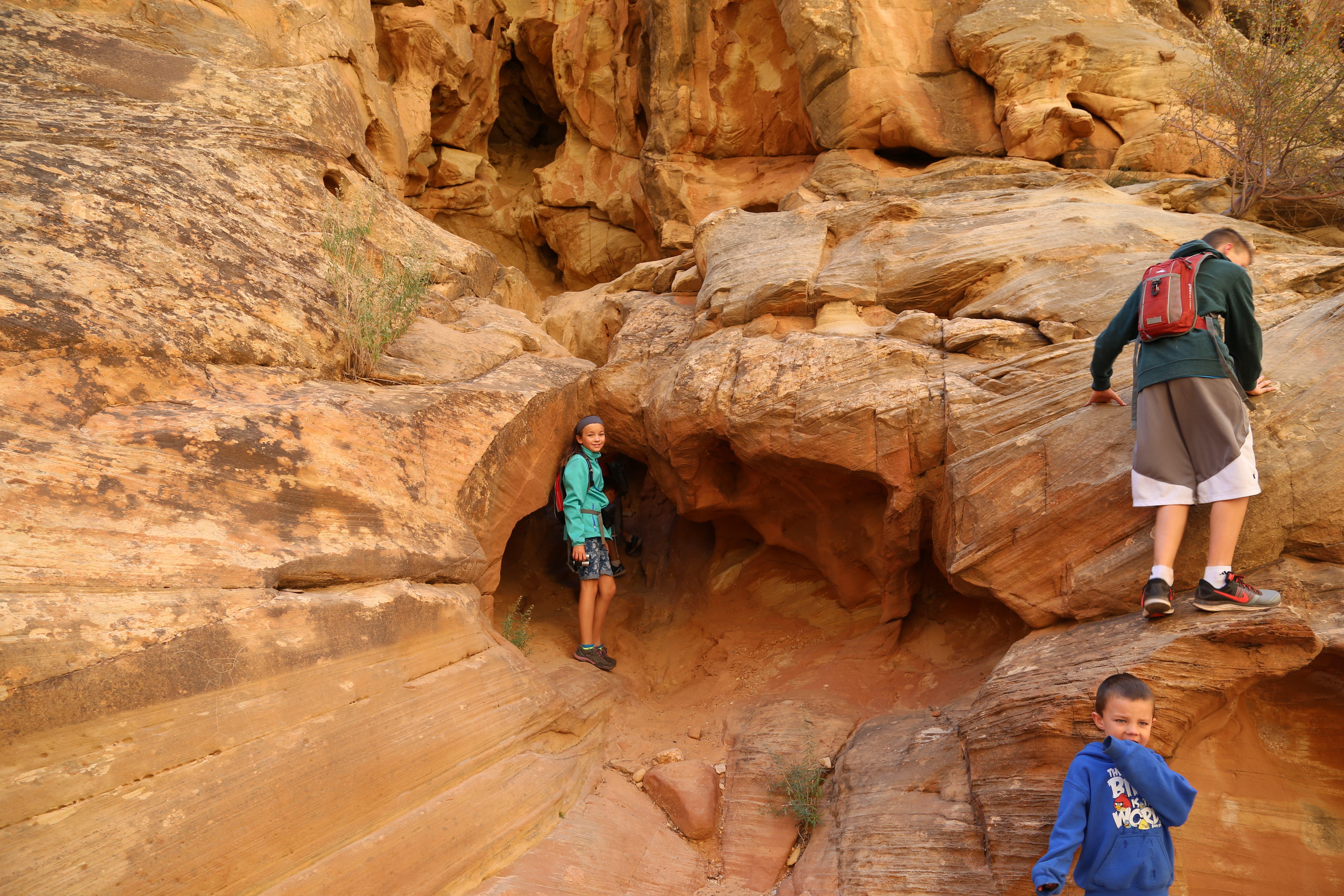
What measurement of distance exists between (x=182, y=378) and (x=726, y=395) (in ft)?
12.0

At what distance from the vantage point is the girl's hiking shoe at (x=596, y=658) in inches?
243

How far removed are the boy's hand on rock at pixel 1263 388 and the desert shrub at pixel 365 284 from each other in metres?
5.27

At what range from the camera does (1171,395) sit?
12.1 feet

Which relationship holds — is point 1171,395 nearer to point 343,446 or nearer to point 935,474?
point 935,474

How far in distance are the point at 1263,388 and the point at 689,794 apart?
3.86 metres

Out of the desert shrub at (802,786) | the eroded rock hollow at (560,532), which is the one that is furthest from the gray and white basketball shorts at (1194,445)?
the desert shrub at (802,786)

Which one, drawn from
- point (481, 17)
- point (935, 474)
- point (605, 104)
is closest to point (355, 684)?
point (935, 474)

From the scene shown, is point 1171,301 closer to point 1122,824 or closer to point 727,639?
point 1122,824

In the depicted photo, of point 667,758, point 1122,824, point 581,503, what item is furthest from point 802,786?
point 581,503

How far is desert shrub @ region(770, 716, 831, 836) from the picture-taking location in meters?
4.50

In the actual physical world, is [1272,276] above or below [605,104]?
below

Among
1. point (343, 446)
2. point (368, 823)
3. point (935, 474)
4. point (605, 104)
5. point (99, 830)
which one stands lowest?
point (368, 823)

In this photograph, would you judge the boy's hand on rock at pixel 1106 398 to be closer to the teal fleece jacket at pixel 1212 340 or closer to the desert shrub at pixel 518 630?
the teal fleece jacket at pixel 1212 340

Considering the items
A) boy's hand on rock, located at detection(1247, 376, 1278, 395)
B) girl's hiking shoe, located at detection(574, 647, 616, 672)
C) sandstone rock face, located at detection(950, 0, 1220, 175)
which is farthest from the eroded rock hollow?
sandstone rock face, located at detection(950, 0, 1220, 175)
